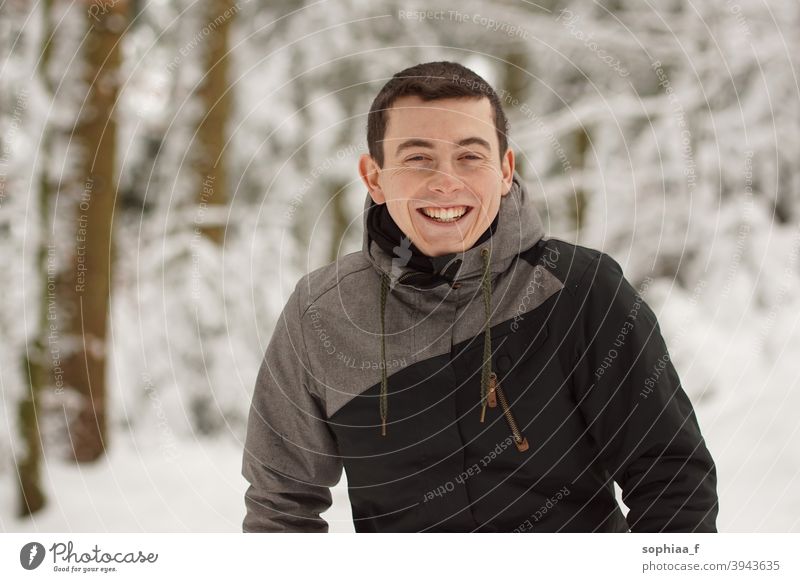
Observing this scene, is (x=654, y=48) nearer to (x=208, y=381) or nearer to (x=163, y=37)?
(x=163, y=37)

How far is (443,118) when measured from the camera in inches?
52.2

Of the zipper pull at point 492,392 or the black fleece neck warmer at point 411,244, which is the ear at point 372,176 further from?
the zipper pull at point 492,392

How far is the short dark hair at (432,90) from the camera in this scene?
1315 millimetres

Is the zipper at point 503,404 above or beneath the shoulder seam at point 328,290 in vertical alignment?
beneath

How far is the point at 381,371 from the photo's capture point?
4.56 feet

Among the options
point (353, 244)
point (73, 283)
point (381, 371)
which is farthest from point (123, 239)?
point (381, 371)

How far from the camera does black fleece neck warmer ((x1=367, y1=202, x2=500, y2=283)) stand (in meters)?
1.35

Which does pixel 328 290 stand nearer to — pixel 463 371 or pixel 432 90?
pixel 463 371

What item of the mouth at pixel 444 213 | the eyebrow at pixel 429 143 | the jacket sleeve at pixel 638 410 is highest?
the eyebrow at pixel 429 143

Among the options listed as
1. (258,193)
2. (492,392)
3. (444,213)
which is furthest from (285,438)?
(258,193)

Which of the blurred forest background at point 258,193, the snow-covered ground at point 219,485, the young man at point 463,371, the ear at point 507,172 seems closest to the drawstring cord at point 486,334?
the young man at point 463,371

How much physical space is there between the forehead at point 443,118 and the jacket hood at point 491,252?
0.12 m

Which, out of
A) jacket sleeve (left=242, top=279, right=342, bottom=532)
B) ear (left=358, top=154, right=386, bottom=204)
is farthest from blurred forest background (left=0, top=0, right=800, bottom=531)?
ear (left=358, top=154, right=386, bottom=204)
